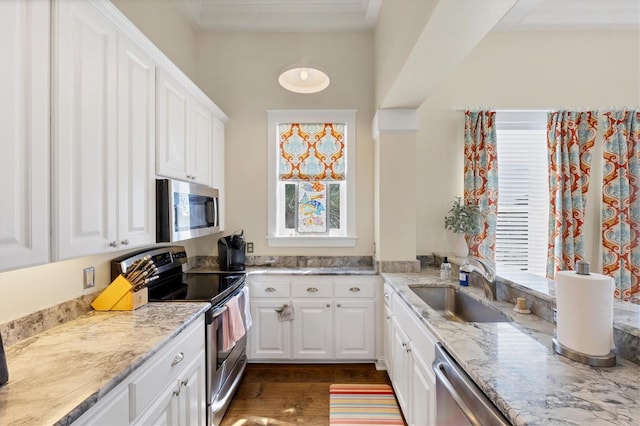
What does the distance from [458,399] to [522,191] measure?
278 cm

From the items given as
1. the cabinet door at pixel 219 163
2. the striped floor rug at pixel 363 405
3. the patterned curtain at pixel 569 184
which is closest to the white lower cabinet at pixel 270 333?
the striped floor rug at pixel 363 405

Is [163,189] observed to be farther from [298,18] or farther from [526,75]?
[526,75]

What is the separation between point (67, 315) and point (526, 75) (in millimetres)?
4306

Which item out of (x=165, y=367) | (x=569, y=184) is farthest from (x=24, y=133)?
(x=569, y=184)

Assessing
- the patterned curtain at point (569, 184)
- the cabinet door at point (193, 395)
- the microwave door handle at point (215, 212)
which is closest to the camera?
the cabinet door at point (193, 395)

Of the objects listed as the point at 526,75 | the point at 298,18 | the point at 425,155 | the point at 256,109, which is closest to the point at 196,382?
the point at 256,109

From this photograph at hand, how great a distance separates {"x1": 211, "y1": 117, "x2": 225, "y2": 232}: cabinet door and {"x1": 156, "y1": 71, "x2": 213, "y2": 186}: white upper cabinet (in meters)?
0.08

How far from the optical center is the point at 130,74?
1623mm

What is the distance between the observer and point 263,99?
318 cm

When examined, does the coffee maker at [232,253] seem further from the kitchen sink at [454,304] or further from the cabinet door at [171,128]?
the kitchen sink at [454,304]

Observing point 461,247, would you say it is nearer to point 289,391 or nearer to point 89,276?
point 289,391

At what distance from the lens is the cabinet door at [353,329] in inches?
110

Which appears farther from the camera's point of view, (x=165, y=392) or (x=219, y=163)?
(x=219, y=163)

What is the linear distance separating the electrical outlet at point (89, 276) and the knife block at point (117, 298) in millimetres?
95
